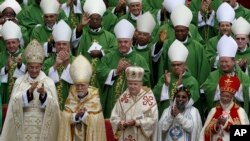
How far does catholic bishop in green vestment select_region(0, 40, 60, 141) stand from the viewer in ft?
69.3

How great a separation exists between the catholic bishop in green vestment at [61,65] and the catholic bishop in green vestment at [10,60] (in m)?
0.48

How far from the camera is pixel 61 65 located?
74.7 feet

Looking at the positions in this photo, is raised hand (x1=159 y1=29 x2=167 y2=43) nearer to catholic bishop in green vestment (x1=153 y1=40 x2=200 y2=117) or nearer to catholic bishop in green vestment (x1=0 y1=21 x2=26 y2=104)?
catholic bishop in green vestment (x1=153 y1=40 x2=200 y2=117)

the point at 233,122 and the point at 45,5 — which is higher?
the point at 45,5

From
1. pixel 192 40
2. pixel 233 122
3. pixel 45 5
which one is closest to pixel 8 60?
pixel 45 5

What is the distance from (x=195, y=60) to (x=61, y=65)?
2110mm

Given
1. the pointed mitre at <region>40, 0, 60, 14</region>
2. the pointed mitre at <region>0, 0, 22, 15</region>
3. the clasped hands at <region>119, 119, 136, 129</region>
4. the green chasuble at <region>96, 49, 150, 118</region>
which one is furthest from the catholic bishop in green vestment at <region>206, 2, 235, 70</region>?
the pointed mitre at <region>0, 0, 22, 15</region>

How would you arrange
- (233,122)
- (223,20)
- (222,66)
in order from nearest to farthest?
(233,122) → (222,66) → (223,20)

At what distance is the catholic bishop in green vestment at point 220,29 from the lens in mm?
23131

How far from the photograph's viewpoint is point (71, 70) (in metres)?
21.2

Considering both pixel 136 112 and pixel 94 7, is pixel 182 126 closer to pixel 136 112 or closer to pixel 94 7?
pixel 136 112

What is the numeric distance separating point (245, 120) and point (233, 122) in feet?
0.58

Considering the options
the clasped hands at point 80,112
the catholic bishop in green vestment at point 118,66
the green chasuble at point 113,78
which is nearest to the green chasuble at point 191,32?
the catholic bishop in green vestment at point 118,66

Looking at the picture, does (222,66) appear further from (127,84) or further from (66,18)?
(66,18)
